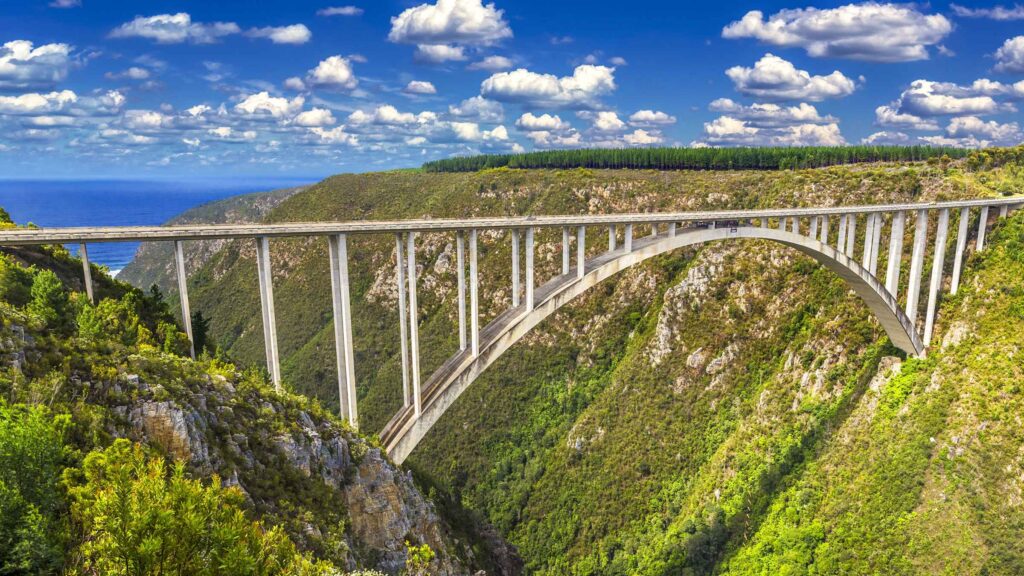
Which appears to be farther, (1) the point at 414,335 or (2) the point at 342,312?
(1) the point at 414,335

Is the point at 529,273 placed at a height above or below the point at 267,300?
below

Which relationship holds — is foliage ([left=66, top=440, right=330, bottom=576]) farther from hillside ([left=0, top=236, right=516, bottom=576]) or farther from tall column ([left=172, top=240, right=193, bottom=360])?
tall column ([left=172, top=240, right=193, bottom=360])

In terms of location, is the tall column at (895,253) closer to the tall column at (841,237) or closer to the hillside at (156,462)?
the tall column at (841,237)

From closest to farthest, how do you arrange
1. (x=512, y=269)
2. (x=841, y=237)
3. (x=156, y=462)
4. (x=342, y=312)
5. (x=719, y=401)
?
(x=156, y=462) → (x=342, y=312) → (x=512, y=269) → (x=841, y=237) → (x=719, y=401)

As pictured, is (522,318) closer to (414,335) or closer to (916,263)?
(414,335)

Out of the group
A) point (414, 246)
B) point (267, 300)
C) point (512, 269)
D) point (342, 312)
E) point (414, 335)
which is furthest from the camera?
point (512, 269)

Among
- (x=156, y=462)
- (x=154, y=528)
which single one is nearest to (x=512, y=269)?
(x=156, y=462)

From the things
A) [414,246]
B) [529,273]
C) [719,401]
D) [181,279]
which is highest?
[181,279]
